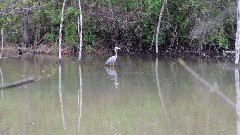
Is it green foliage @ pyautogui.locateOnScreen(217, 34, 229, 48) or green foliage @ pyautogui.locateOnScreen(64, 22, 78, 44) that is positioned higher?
green foliage @ pyautogui.locateOnScreen(64, 22, 78, 44)

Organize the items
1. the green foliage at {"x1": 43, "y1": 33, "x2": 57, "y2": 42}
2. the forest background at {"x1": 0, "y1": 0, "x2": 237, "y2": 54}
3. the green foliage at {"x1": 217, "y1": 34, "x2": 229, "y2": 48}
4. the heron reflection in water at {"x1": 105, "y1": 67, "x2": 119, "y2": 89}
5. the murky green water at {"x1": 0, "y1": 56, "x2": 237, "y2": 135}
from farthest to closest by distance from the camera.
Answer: the green foliage at {"x1": 43, "y1": 33, "x2": 57, "y2": 42} → the forest background at {"x1": 0, "y1": 0, "x2": 237, "y2": 54} → the green foliage at {"x1": 217, "y1": 34, "x2": 229, "y2": 48} → the heron reflection in water at {"x1": 105, "y1": 67, "x2": 119, "y2": 89} → the murky green water at {"x1": 0, "y1": 56, "x2": 237, "y2": 135}

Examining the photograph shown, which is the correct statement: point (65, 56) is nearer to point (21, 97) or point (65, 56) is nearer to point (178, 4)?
point (178, 4)

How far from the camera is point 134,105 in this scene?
1113 centimetres

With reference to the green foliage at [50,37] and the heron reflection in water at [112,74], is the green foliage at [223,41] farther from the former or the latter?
the green foliage at [50,37]

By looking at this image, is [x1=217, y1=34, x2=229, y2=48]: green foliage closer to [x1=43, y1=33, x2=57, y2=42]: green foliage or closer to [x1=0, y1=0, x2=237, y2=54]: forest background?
[x1=0, y1=0, x2=237, y2=54]: forest background

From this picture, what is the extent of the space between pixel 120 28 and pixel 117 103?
45.0 ft

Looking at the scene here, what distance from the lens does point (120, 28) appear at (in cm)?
2459

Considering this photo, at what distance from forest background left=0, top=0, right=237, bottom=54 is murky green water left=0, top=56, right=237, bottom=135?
560 centimetres

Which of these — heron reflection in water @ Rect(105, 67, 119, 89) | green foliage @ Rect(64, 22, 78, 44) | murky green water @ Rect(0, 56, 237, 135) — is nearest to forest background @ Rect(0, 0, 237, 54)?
green foliage @ Rect(64, 22, 78, 44)

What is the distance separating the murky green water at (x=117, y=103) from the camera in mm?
8914

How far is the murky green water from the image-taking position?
891 centimetres

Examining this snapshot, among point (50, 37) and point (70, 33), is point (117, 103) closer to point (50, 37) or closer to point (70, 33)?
point (70, 33)

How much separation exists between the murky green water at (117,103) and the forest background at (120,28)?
560 cm

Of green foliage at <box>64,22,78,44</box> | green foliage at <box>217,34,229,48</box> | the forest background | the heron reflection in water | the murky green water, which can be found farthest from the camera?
green foliage at <box>64,22,78,44</box>
